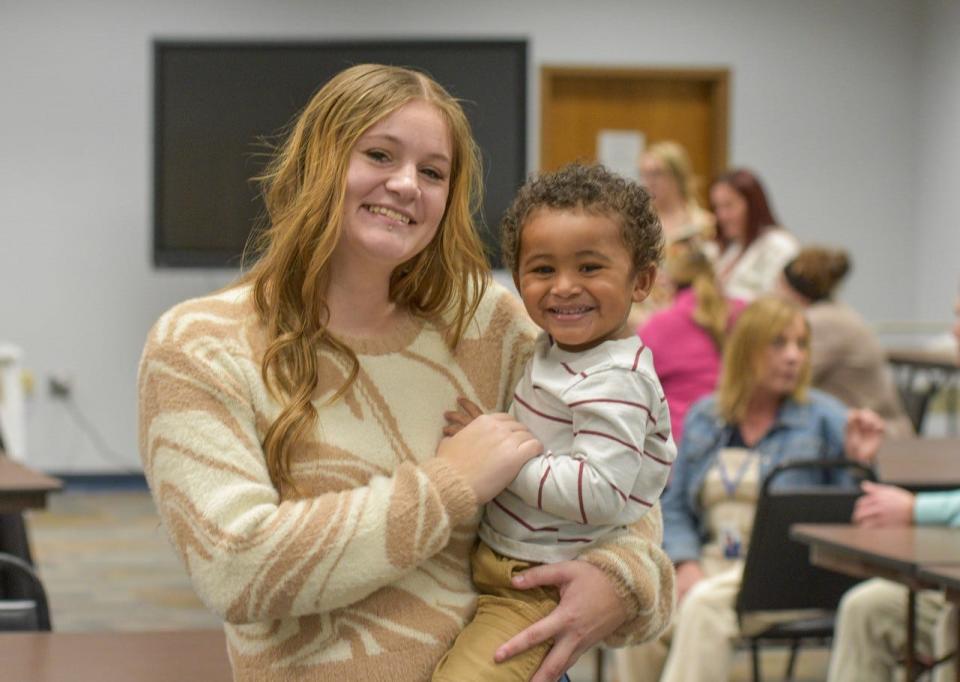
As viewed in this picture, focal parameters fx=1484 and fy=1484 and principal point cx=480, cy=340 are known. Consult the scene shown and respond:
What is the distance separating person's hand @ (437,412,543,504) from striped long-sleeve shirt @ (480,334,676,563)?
0.03 m

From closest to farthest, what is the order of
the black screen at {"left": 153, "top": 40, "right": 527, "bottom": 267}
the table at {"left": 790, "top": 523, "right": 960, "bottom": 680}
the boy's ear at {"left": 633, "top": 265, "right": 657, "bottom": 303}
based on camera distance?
1. the boy's ear at {"left": 633, "top": 265, "right": 657, "bottom": 303}
2. the table at {"left": 790, "top": 523, "right": 960, "bottom": 680}
3. the black screen at {"left": 153, "top": 40, "right": 527, "bottom": 267}

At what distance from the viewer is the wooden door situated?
9.12 m

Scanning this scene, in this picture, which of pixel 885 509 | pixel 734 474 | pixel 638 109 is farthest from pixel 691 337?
pixel 638 109

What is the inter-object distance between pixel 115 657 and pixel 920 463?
2.76 m

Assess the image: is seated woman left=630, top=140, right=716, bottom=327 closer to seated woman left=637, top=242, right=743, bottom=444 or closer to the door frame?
seated woman left=637, top=242, right=743, bottom=444

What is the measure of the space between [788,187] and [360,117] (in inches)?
314

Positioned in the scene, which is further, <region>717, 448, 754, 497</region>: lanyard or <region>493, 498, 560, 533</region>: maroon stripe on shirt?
<region>717, 448, 754, 497</region>: lanyard

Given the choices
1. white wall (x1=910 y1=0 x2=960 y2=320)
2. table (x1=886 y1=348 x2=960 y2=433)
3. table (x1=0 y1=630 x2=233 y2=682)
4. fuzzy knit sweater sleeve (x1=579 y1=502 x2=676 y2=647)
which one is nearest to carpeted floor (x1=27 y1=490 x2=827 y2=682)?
table (x1=886 y1=348 x2=960 y2=433)

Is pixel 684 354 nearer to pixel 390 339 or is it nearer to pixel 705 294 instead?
pixel 705 294

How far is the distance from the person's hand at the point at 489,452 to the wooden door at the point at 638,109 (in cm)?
753

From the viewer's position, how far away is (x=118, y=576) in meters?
6.35

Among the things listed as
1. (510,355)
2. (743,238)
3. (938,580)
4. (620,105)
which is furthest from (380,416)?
(620,105)

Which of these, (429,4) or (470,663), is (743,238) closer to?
(429,4)

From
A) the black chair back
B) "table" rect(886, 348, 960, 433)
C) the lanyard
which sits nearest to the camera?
the black chair back
